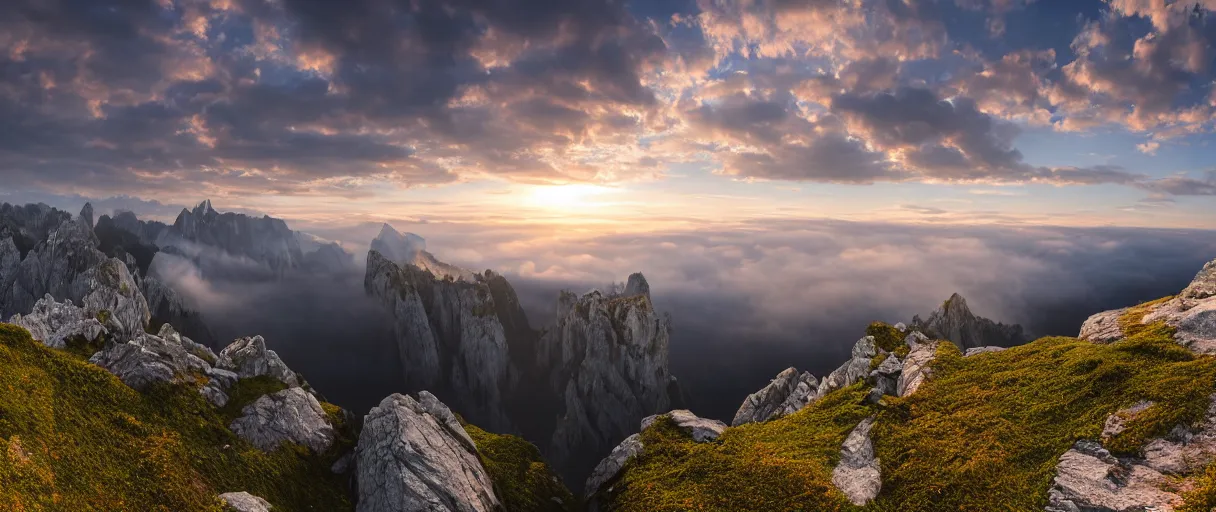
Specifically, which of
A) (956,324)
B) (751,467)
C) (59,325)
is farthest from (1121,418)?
(956,324)

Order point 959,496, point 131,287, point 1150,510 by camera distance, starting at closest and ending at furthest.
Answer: point 1150,510 < point 959,496 < point 131,287

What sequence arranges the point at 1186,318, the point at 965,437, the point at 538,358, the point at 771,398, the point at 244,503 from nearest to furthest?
the point at 244,503, the point at 965,437, the point at 1186,318, the point at 771,398, the point at 538,358

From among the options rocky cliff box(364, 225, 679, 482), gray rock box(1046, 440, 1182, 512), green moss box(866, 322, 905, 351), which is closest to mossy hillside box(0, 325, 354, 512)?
gray rock box(1046, 440, 1182, 512)

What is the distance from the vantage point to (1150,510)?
15.9 meters

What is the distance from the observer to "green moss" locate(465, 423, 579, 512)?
98.1 feet

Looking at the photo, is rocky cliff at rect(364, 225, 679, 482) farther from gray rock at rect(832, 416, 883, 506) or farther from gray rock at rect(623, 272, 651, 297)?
gray rock at rect(832, 416, 883, 506)

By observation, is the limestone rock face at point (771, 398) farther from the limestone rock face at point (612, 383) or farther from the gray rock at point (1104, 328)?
the limestone rock face at point (612, 383)

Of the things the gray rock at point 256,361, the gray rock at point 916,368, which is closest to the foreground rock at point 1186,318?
the gray rock at point 916,368

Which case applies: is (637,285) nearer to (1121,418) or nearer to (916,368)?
(916,368)

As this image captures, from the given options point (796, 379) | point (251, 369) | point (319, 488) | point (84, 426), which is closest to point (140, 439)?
point (84, 426)

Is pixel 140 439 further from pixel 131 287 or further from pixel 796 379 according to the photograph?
pixel 131 287

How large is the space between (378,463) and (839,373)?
4157cm

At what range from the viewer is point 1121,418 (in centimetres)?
2006

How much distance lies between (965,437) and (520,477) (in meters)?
27.0
